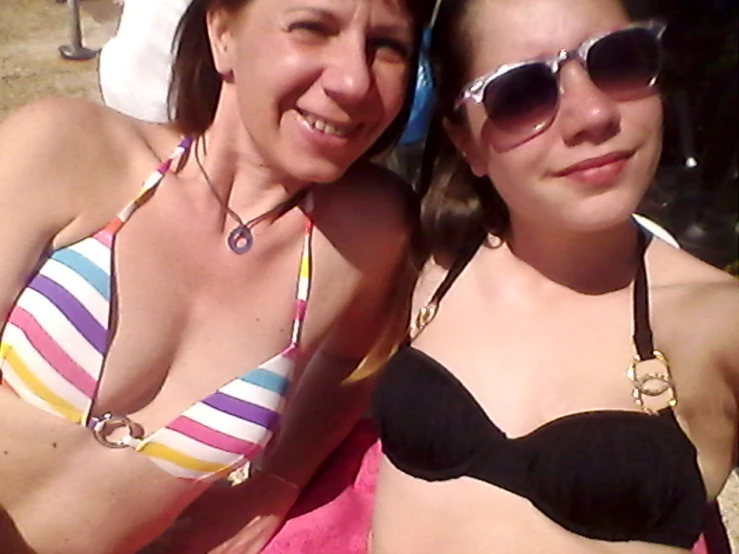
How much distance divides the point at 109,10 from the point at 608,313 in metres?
1.50

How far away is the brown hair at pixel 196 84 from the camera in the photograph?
149cm

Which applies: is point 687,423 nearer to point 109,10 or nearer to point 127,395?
point 127,395

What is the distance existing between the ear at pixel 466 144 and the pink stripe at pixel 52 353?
62 centimetres

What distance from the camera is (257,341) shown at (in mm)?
1484

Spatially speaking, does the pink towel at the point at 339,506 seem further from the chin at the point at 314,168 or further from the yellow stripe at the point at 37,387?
the chin at the point at 314,168

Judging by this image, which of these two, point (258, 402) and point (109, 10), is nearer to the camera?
point (258, 402)

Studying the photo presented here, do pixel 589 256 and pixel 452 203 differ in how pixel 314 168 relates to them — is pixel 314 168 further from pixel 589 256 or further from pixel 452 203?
pixel 589 256

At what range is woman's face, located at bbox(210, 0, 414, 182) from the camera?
1268 mm

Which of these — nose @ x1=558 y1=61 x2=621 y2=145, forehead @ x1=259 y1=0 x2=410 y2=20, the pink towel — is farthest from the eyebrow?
the pink towel

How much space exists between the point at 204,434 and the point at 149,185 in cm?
38

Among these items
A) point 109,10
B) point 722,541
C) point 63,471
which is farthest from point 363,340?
point 109,10

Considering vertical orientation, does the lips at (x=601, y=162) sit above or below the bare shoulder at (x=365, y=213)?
above

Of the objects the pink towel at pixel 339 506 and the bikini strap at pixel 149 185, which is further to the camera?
the pink towel at pixel 339 506

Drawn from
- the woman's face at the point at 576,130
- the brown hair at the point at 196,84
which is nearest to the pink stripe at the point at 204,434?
the brown hair at the point at 196,84
